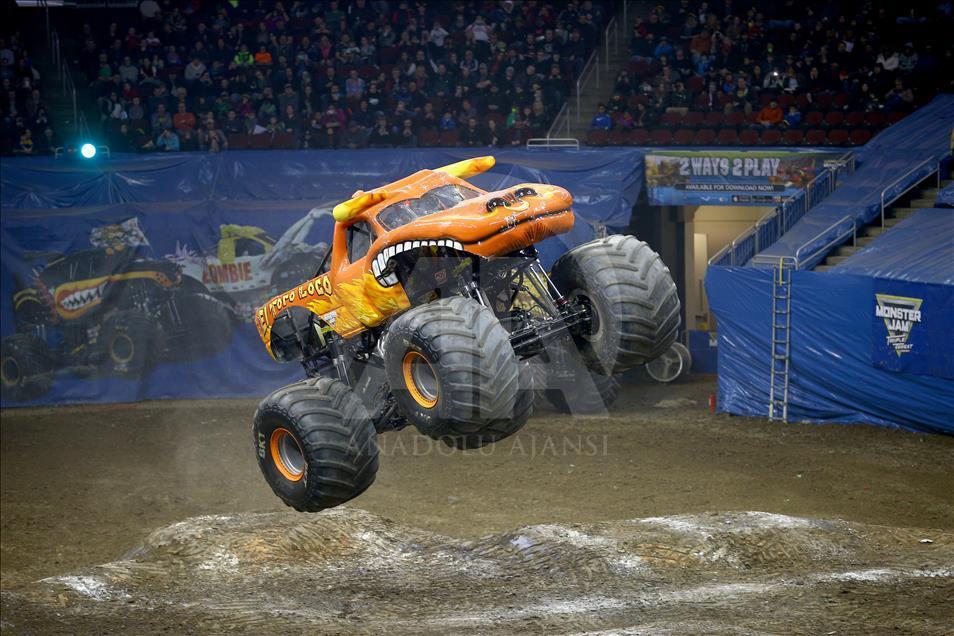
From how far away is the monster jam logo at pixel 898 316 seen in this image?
1891cm

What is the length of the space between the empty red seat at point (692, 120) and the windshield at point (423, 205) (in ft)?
57.2

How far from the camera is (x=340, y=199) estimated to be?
20.5 meters

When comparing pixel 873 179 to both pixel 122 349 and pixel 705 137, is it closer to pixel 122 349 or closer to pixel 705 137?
pixel 705 137

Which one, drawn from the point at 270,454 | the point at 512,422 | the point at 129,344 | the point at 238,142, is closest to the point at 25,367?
the point at 129,344

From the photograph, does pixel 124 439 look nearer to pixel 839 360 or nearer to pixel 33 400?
pixel 33 400

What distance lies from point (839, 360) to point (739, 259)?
3210 mm

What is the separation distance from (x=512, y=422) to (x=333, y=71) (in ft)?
69.9

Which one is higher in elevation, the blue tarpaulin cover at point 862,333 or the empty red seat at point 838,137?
the empty red seat at point 838,137

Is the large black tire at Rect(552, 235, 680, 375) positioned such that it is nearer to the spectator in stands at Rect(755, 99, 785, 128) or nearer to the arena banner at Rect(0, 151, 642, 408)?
the arena banner at Rect(0, 151, 642, 408)

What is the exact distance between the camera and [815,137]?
24.5 m

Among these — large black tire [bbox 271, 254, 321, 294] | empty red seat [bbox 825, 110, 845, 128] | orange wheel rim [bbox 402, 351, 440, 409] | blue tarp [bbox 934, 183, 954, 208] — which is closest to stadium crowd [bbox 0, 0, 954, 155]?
empty red seat [bbox 825, 110, 845, 128]

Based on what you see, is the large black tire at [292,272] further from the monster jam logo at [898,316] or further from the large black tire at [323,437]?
the large black tire at [323,437]

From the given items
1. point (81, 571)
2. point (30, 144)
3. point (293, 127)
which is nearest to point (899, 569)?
point (81, 571)

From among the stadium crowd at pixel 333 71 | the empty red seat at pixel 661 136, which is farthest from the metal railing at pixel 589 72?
the empty red seat at pixel 661 136
